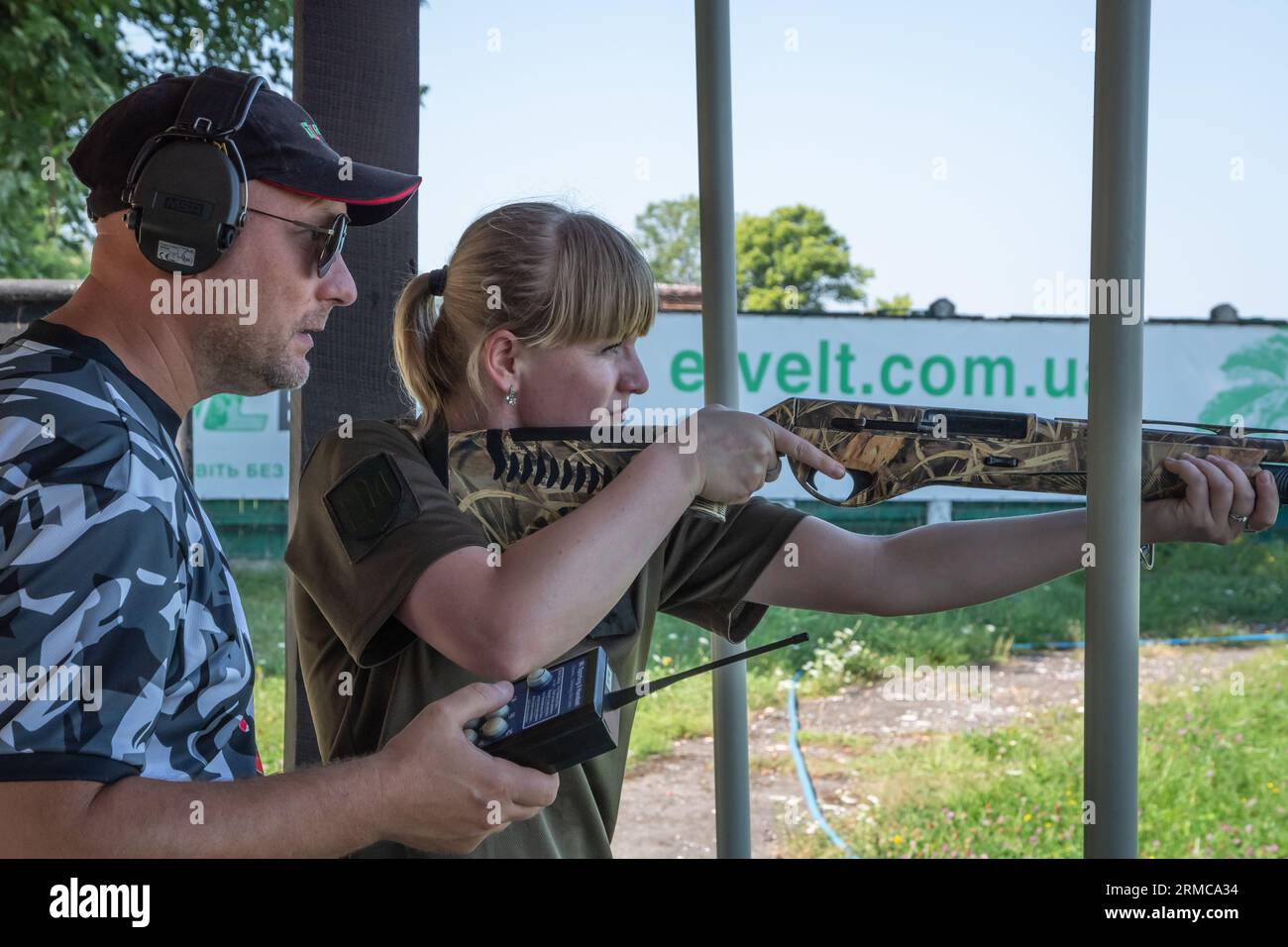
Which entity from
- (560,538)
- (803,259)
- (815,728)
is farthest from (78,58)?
(803,259)

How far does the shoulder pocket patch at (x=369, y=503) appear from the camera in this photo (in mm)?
1600

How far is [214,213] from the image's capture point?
1.49 meters

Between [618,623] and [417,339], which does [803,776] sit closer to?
[618,623]

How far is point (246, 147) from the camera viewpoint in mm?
1581

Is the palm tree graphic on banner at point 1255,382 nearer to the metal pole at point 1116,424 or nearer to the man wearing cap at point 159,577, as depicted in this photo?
the metal pole at point 1116,424

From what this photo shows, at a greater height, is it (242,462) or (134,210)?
(134,210)

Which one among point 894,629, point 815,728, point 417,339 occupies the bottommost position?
point 815,728

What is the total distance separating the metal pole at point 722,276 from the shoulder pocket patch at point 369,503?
0.70 metres

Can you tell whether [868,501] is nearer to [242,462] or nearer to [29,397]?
[29,397]

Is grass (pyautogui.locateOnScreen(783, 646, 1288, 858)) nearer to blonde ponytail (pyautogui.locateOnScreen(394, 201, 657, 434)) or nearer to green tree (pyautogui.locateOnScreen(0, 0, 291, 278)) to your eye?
blonde ponytail (pyautogui.locateOnScreen(394, 201, 657, 434))

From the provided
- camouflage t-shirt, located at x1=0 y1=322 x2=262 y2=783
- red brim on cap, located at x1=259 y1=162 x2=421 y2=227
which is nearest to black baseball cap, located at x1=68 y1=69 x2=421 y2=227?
red brim on cap, located at x1=259 y1=162 x2=421 y2=227

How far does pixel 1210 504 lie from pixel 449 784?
4.33 feet
